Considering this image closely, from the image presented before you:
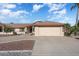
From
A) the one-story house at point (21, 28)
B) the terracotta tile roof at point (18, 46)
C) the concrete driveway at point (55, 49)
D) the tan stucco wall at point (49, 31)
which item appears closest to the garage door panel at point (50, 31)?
the tan stucco wall at point (49, 31)

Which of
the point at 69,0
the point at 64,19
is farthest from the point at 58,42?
the point at 69,0

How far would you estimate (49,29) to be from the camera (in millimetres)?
16250

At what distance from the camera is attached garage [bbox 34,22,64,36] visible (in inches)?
621

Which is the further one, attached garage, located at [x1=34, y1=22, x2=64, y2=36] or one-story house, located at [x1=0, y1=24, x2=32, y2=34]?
attached garage, located at [x1=34, y1=22, x2=64, y2=36]

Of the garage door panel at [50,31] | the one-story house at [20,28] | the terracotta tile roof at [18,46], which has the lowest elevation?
A: the terracotta tile roof at [18,46]

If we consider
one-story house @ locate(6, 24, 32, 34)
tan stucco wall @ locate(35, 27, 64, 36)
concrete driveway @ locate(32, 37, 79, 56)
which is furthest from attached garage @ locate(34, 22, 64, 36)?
one-story house @ locate(6, 24, 32, 34)

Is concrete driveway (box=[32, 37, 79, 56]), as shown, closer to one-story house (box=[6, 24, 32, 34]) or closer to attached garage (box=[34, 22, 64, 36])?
attached garage (box=[34, 22, 64, 36])

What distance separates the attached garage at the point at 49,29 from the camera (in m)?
15.8

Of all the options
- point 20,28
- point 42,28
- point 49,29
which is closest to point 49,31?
point 49,29

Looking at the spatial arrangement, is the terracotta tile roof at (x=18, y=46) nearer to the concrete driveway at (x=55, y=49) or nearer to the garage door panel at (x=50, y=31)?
the concrete driveway at (x=55, y=49)

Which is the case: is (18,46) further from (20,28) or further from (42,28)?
(42,28)

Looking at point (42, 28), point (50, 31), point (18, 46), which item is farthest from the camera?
point (42, 28)

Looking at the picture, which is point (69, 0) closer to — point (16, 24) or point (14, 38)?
point (16, 24)

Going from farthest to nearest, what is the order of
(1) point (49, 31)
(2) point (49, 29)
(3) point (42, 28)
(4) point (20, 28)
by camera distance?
(3) point (42, 28)
(2) point (49, 29)
(1) point (49, 31)
(4) point (20, 28)
